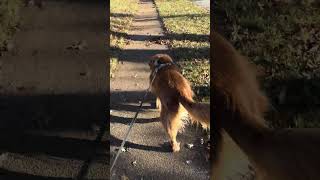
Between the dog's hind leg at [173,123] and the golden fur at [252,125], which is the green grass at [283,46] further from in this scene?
the dog's hind leg at [173,123]

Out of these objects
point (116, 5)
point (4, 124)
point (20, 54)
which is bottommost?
point (4, 124)

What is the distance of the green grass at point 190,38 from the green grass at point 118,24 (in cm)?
19

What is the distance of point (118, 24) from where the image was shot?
2.90 meters

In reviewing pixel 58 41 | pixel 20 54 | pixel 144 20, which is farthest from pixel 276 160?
pixel 20 54

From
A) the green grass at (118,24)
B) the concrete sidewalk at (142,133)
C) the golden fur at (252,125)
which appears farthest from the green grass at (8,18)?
the golden fur at (252,125)

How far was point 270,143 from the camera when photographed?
2625 millimetres

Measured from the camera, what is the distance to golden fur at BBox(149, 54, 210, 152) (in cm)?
282

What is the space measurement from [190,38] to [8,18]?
1098mm

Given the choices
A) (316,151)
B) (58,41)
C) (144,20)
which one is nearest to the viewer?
(316,151)

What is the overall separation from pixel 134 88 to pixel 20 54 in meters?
0.72

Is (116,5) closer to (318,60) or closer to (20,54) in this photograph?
(20,54)

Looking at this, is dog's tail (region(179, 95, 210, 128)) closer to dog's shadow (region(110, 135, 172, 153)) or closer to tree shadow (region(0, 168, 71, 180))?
dog's shadow (region(110, 135, 172, 153))

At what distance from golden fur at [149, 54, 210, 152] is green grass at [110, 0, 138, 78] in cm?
22

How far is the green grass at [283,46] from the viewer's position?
2.57 metres
